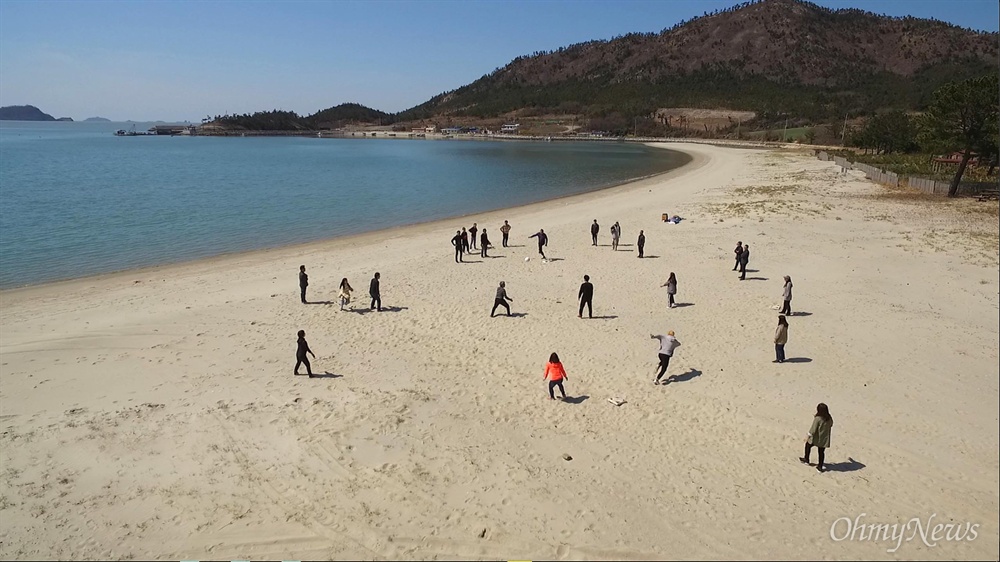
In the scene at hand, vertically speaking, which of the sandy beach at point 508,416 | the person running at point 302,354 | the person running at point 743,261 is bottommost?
the sandy beach at point 508,416

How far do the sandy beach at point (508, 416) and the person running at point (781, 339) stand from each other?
0.40 m

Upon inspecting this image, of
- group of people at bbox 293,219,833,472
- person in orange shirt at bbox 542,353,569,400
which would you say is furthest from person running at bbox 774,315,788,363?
person in orange shirt at bbox 542,353,569,400

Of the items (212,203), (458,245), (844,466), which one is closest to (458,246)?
(458,245)

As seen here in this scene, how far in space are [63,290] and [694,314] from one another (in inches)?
884

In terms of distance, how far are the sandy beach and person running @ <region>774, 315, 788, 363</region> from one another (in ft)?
1.31

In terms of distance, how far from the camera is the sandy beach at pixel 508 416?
7.29 metres

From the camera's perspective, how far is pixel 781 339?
1188cm

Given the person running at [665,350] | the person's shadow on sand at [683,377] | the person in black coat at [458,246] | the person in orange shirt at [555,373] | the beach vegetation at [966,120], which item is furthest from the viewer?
the beach vegetation at [966,120]

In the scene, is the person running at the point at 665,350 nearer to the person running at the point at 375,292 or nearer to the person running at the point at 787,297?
the person running at the point at 787,297

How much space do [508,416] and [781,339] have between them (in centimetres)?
623

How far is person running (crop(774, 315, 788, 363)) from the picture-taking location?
11.8 m

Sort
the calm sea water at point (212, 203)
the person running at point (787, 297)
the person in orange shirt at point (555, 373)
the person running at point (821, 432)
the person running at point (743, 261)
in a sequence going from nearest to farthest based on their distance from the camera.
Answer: the person running at point (821, 432) < the person in orange shirt at point (555, 373) < the person running at point (787, 297) < the person running at point (743, 261) < the calm sea water at point (212, 203)

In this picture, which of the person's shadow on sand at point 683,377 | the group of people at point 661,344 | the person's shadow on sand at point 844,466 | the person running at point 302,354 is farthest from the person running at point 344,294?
the person's shadow on sand at point 844,466

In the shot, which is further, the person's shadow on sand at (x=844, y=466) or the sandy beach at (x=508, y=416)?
the person's shadow on sand at (x=844, y=466)
